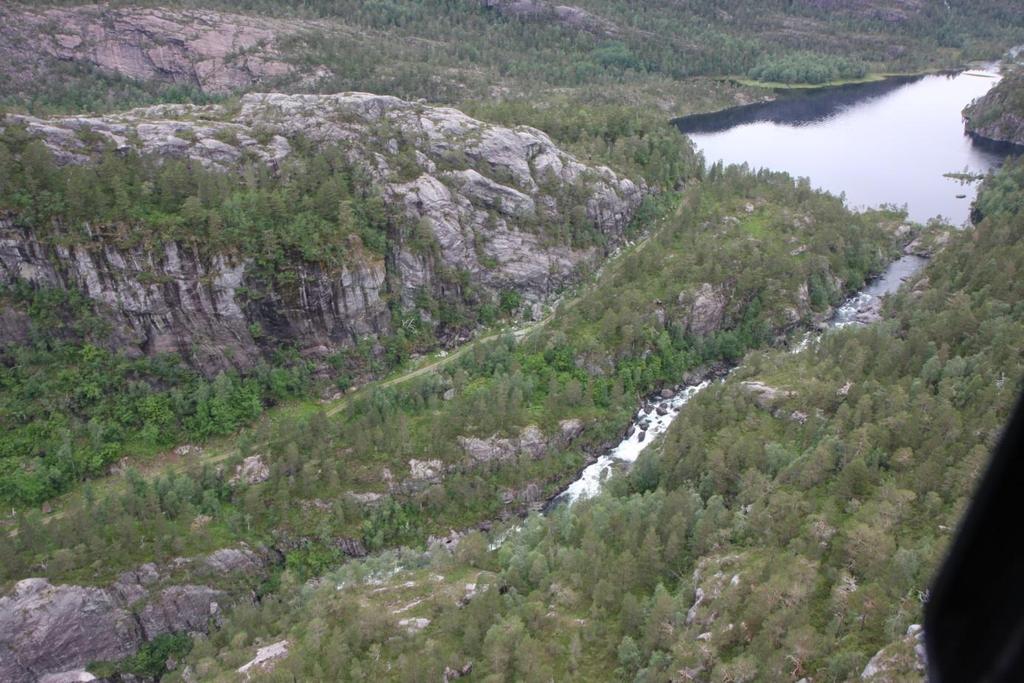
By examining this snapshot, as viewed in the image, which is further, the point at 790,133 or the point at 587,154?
the point at 790,133

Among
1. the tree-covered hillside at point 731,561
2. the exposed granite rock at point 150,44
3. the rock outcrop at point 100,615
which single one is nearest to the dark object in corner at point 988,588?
the tree-covered hillside at point 731,561

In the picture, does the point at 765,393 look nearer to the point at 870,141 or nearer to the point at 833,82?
the point at 870,141

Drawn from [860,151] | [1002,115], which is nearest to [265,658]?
[860,151]

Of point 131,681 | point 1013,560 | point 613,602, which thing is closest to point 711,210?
point 613,602

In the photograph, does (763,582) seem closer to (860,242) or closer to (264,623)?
(264,623)

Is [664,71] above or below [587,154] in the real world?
above

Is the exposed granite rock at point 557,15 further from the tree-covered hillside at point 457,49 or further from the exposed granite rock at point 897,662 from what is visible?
the exposed granite rock at point 897,662

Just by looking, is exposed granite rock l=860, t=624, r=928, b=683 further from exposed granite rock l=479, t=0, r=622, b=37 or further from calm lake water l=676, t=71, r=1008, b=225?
exposed granite rock l=479, t=0, r=622, b=37
